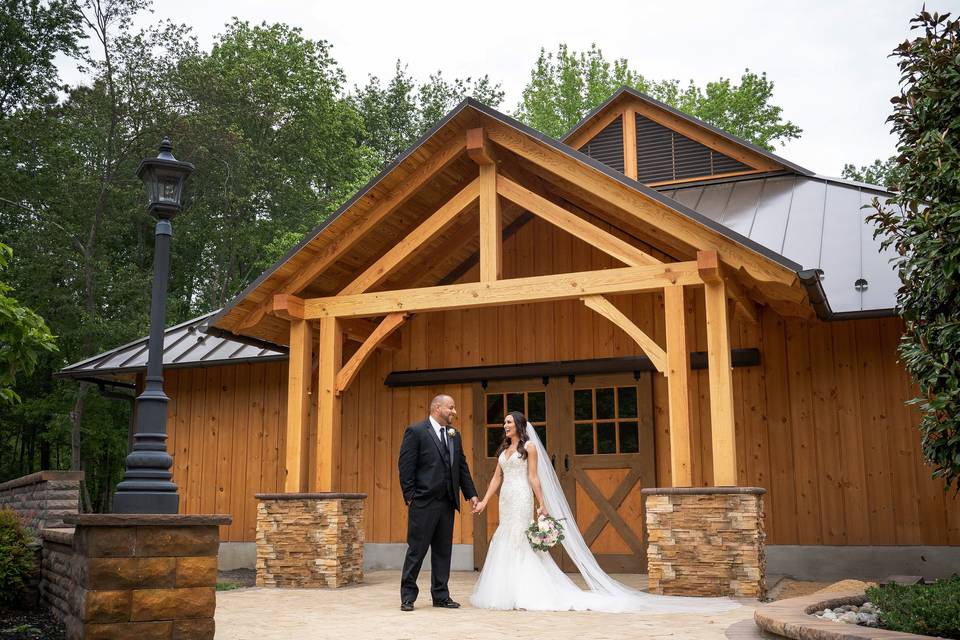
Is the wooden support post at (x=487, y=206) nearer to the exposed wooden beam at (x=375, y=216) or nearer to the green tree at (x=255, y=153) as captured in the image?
the exposed wooden beam at (x=375, y=216)

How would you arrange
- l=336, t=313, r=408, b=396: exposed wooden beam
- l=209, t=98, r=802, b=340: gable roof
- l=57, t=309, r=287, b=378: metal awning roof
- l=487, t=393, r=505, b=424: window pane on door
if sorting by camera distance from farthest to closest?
1. l=57, t=309, r=287, b=378: metal awning roof
2. l=487, t=393, r=505, b=424: window pane on door
3. l=336, t=313, r=408, b=396: exposed wooden beam
4. l=209, t=98, r=802, b=340: gable roof

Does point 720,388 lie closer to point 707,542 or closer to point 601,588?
point 707,542

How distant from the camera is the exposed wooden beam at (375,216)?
932cm

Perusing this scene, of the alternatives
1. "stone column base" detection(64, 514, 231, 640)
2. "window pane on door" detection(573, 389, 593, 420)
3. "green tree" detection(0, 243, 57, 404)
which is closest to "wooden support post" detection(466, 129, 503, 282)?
"window pane on door" detection(573, 389, 593, 420)

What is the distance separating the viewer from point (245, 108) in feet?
81.8

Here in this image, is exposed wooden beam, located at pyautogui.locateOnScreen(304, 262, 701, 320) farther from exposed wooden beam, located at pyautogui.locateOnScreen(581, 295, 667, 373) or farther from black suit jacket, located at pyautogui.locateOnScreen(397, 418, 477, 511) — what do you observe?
black suit jacket, located at pyautogui.locateOnScreen(397, 418, 477, 511)

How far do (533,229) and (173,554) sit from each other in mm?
7248

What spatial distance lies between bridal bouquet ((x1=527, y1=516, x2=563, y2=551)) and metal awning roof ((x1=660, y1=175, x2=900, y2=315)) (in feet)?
12.5

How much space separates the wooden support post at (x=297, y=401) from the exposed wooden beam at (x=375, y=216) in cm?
52

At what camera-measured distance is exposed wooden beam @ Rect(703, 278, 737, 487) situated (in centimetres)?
792

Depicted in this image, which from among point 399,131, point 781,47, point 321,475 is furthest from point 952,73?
point 781,47

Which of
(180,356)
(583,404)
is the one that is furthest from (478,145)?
(180,356)

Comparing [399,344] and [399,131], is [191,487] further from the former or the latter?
[399,131]

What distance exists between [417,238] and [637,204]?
7.58ft
